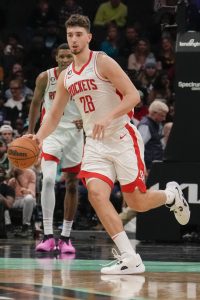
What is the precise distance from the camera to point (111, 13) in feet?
60.5

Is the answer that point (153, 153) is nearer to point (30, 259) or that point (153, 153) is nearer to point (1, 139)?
point (1, 139)

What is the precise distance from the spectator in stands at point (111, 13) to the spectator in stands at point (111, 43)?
26.0 inches

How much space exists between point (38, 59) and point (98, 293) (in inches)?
460

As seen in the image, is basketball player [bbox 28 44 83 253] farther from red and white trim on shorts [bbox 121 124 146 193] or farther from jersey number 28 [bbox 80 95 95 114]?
red and white trim on shorts [bbox 121 124 146 193]

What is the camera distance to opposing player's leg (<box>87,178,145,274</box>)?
7.53m

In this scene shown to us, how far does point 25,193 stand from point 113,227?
546 cm

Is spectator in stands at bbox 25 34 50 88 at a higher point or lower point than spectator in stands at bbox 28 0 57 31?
lower

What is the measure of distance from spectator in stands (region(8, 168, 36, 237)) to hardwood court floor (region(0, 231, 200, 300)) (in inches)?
79.1

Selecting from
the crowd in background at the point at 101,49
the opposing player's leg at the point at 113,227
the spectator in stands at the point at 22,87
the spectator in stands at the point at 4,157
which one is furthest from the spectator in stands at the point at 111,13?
the opposing player's leg at the point at 113,227

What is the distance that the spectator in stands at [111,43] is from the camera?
17375mm

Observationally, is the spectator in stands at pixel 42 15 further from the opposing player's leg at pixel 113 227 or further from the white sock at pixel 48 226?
the opposing player's leg at pixel 113 227

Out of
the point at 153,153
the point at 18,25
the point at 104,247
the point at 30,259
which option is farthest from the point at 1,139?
the point at 18,25

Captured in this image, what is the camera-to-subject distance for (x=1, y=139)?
13.1 m

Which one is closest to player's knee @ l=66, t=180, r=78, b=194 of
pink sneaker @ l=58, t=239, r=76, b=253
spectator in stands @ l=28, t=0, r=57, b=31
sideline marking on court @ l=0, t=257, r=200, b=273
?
pink sneaker @ l=58, t=239, r=76, b=253
